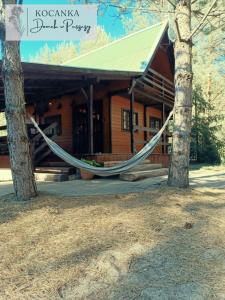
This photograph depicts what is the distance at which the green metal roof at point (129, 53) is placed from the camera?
12000 mm

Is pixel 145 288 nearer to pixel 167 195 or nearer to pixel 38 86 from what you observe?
pixel 167 195

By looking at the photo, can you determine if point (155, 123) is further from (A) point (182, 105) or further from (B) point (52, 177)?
(A) point (182, 105)

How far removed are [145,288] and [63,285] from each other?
0.65 meters

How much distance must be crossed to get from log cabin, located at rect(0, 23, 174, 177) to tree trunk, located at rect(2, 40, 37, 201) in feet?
11.1

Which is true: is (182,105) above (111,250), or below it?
above

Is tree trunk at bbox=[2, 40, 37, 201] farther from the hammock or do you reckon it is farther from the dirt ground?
the hammock

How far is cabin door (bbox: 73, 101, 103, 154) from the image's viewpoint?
12164 mm

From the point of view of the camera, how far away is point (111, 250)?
3412 mm

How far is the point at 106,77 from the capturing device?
9.98 metres

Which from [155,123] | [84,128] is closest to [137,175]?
[84,128]

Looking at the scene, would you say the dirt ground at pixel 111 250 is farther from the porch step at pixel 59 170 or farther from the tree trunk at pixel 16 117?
the porch step at pixel 59 170

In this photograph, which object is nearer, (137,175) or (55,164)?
(137,175)

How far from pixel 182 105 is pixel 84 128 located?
6.38 metres

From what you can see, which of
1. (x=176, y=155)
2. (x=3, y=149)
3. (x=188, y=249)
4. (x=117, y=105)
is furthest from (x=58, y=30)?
(x=188, y=249)
